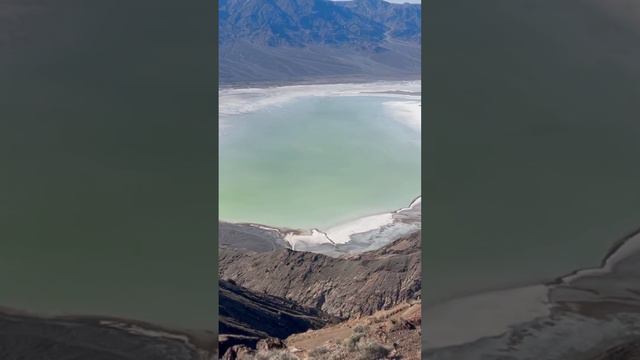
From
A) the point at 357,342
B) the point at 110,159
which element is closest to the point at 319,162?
the point at 357,342

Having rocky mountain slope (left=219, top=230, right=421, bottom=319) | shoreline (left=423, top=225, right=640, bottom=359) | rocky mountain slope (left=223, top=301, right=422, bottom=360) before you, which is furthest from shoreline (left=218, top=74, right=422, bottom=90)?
shoreline (left=423, top=225, right=640, bottom=359)

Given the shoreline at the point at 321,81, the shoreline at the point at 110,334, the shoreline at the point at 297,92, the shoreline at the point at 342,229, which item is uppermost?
the shoreline at the point at 321,81

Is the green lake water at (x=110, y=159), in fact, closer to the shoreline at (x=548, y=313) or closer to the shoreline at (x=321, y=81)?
the shoreline at (x=548, y=313)

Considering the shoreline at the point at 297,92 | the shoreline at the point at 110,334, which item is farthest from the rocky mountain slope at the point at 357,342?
the shoreline at the point at 297,92

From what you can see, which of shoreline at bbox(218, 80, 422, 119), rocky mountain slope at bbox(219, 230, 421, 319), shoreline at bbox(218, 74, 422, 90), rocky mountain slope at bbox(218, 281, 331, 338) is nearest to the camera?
rocky mountain slope at bbox(218, 281, 331, 338)

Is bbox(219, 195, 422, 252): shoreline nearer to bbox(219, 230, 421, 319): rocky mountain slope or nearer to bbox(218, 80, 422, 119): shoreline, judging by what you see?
bbox(219, 230, 421, 319): rocky mountain slope

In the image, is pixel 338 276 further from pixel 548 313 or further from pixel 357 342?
pixel 548 313
